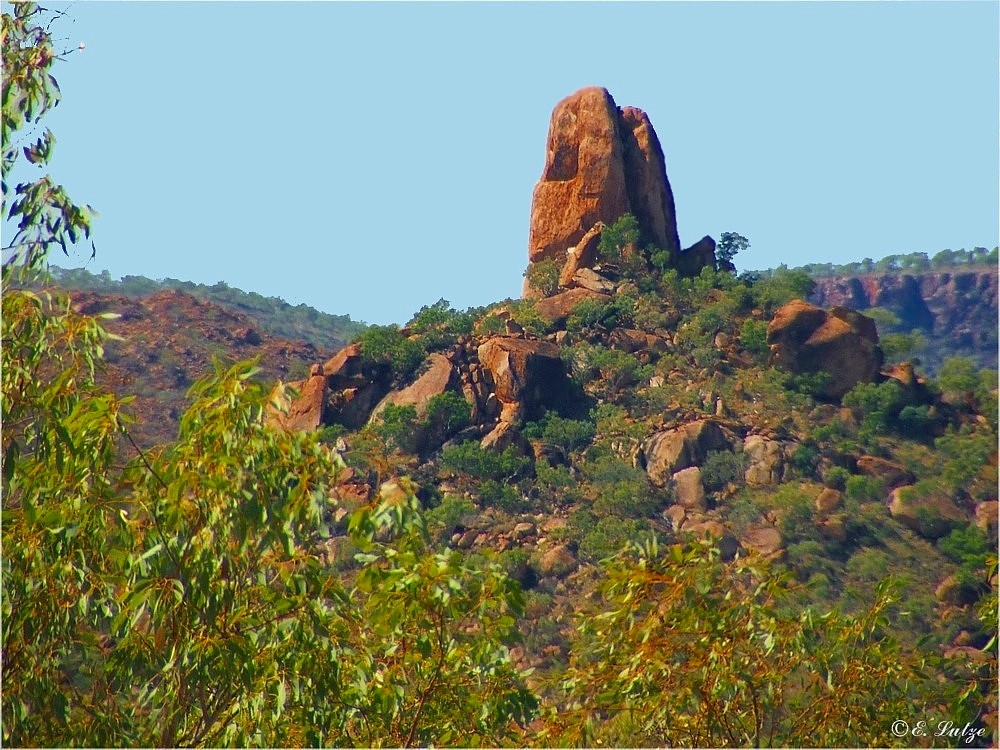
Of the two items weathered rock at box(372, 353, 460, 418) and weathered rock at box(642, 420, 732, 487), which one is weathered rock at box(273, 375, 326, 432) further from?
weathered rock at box(642, 420, 732, 487)

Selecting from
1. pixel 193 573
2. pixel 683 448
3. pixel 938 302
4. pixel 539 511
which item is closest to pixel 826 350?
pixel 683 448

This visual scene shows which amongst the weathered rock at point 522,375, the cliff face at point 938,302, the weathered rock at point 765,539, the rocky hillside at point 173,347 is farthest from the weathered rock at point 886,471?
the cliff face at point 938,302

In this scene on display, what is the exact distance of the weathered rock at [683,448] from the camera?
40750 mm

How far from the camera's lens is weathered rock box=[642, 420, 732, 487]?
4075cm

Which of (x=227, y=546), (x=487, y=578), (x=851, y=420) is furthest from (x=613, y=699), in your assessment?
(x=851, y=420)

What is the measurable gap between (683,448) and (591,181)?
1116 cm

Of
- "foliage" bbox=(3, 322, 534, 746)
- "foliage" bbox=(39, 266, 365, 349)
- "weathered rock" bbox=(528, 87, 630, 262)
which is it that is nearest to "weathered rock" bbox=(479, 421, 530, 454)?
"weathered rock" bbox=(528, 87, 630, 262)

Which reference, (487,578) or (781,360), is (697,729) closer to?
(487,578)

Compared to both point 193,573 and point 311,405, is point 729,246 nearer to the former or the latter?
point 311,405

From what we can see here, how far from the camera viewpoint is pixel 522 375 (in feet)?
141

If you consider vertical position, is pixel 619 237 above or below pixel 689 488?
above

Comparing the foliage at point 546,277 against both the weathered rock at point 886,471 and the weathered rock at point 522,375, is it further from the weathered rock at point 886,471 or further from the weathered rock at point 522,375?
the weathered rock at point 886,471

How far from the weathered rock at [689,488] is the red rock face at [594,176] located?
1109 centimetres

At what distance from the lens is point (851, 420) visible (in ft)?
142
